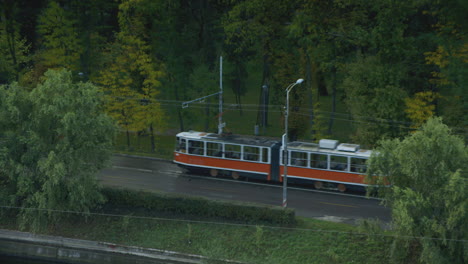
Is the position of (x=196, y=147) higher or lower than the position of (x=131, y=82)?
lower

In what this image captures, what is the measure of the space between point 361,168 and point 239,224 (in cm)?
954

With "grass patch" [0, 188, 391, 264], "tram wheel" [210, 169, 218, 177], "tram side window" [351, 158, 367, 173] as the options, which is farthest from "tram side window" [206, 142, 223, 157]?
"tram side window" [351, 158, 367, 173]

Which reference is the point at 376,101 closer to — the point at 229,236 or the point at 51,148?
the point at 229,236

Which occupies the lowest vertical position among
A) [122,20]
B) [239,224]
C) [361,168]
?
[239,224]

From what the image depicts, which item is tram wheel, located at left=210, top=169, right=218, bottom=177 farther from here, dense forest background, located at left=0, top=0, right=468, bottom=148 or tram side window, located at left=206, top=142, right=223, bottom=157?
dense forest background, located at left=0, top=0, right=468, bottom=148

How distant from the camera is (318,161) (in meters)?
39.3

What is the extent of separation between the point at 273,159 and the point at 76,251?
14.1 meters

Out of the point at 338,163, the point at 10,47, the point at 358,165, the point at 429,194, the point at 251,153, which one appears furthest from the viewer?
the point at 10,47

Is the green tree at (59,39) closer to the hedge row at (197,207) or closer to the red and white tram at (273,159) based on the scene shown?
the red and white tram at (273,159)

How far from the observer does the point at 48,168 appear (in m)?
32.2

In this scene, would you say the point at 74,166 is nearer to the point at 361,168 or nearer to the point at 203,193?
the point at 203,193

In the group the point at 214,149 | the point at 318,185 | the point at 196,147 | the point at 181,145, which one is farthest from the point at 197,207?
the point at 181,145

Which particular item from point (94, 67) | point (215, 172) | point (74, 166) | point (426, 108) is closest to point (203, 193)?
point (215, 172)

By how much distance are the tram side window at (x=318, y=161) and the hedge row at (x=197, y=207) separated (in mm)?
7237
